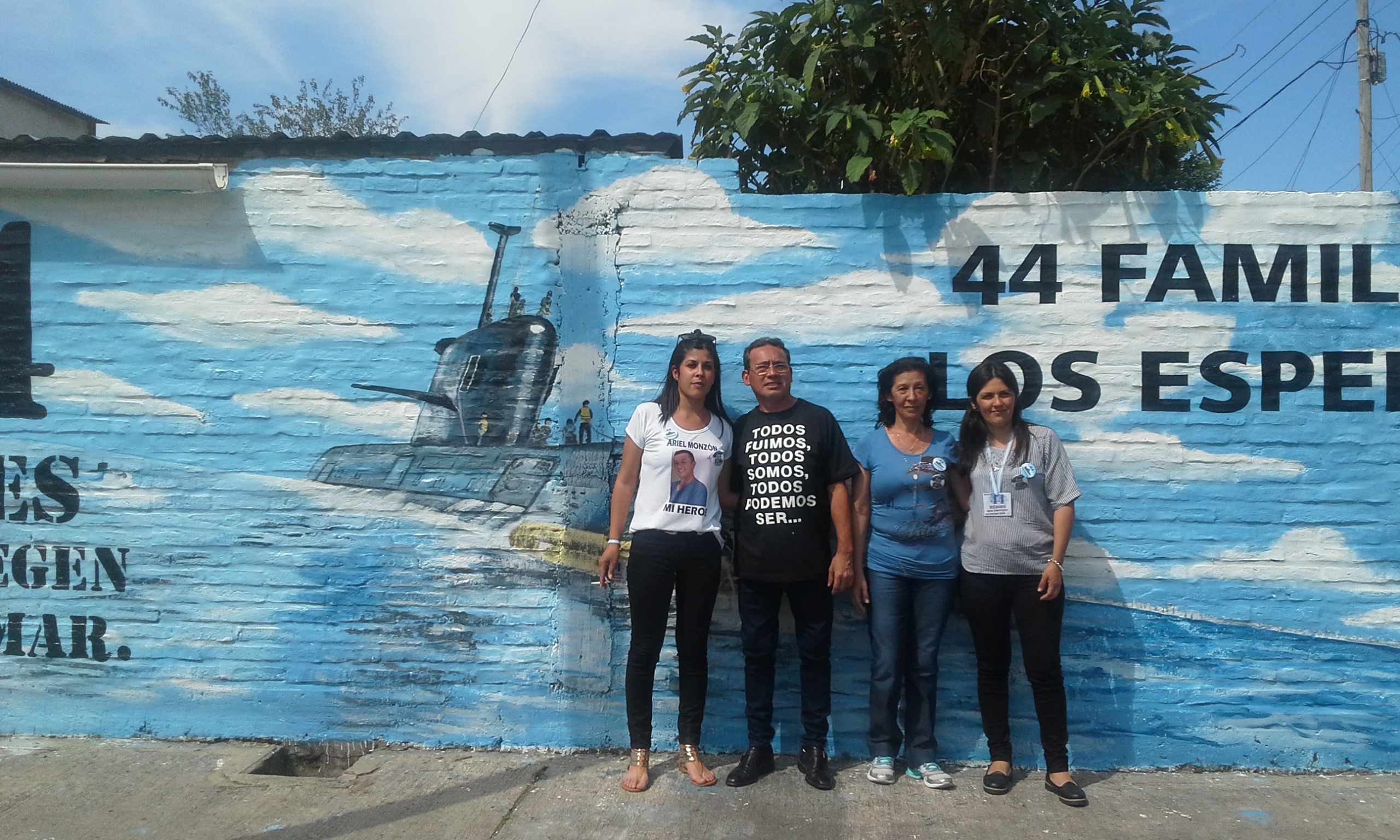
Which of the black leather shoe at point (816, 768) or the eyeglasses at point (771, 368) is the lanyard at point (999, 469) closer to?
the eyeglasses at point (771, 368)

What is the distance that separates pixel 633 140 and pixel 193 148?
1963 millimetres

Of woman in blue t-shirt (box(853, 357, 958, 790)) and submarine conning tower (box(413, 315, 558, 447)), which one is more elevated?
submarine conning tower (box(413, 315, 558, 447))

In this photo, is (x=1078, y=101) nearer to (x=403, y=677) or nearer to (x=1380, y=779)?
(x=1380, y=779)

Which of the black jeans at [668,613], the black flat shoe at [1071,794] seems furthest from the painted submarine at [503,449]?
the black flat shoe at [1071,794]

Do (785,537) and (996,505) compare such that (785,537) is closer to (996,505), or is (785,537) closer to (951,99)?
(996,505)

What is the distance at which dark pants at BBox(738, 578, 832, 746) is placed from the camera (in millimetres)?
3801

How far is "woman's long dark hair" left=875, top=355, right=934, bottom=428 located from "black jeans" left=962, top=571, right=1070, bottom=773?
676mm

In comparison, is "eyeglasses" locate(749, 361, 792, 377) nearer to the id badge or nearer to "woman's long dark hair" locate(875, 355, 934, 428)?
"woman's long dark hair" locate(875, 355, 934, 428)

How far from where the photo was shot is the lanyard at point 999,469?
148 inches

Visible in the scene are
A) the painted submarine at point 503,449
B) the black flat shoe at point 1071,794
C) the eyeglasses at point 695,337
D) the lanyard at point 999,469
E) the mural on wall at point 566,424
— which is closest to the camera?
the black flat shoe at point 1071,794

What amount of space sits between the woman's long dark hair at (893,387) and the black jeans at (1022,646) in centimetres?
68

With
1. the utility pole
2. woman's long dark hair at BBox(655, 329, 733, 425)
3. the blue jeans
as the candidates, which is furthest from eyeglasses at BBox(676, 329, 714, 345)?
the utility pole

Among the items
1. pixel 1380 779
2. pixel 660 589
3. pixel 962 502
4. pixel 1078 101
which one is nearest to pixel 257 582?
pixel 660 589

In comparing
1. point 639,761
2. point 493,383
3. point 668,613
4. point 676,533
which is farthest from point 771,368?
point 639,761
